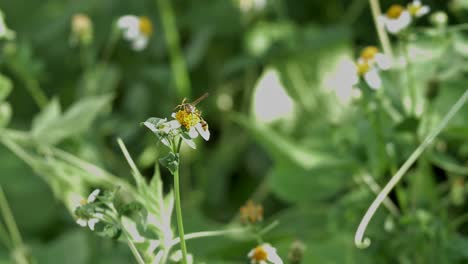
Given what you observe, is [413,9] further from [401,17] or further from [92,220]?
[92,220]

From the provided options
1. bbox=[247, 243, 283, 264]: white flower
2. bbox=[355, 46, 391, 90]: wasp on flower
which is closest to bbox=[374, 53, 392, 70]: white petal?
bbox=[355, 46, 391, 90]: wasp on flower

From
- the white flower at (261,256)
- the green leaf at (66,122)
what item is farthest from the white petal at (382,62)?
the green leaf at (66,122)

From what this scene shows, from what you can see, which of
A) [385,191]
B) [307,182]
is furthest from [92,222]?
[307,182]

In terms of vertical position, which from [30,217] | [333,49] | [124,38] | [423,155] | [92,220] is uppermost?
[124,38]

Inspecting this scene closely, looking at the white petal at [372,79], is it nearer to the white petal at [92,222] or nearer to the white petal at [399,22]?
the white petal at [399,22]

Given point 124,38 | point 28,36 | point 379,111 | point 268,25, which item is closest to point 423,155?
point 379,111

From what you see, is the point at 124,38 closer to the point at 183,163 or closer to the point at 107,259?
the point at 183,163

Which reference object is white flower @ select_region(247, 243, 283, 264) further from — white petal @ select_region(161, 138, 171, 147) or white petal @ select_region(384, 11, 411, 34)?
white petal @ select_region(384, 11, 411, 34)
